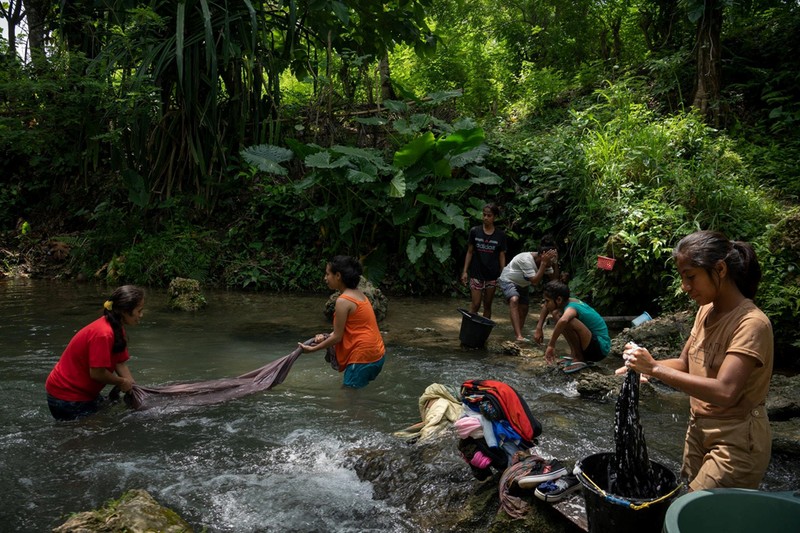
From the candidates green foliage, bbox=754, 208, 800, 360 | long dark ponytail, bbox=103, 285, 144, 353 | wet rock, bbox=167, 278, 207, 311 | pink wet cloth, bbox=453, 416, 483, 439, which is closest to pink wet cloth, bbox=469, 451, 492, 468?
pink wet cloth, bbox=453, 416, 483, 439

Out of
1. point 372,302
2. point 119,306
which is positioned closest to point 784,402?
point 119,306

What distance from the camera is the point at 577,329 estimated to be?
645 centimetres

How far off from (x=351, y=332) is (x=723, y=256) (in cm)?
345

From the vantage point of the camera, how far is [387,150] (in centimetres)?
1282

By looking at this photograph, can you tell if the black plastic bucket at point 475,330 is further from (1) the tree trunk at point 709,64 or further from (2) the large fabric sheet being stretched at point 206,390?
(1) the tree trunk at point 709,64

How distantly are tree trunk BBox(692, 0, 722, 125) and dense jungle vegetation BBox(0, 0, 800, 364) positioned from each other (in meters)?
0.03

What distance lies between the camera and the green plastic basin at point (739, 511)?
7.22ft

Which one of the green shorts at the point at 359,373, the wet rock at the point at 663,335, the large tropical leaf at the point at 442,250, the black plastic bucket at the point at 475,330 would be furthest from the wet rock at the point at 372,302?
the green shorts at the point at 359,373

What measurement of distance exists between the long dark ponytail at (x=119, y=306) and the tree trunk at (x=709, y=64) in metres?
9.93

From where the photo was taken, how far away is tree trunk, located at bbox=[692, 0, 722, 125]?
10.9 meters

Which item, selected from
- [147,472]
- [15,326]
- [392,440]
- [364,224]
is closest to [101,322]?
[147,472]

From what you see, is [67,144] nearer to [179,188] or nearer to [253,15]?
[179,188]

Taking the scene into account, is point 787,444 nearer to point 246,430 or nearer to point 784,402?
point 784,402

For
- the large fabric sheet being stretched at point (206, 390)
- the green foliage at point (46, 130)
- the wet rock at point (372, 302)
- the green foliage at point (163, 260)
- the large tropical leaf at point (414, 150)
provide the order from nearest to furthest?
the large fabric sheet being stretched at point (206, 390) → the wet rock at point (372, 302) → the large tropical leaf at point (414, 150) → the green foliage at point (46, 130) → the green foliage at point (163, 260)
